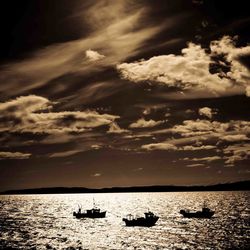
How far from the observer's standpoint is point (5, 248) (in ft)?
303

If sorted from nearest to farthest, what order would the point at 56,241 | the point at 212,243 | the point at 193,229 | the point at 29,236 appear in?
the point at 212,243 < the point at 56,241 < the point at 29,236 < the point at 193,229

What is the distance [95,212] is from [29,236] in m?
64.4

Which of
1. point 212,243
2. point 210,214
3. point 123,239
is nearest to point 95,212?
point 210,214

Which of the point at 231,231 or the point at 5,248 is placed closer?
the point at 5,248

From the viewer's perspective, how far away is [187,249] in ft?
294

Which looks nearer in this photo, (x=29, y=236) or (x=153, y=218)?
(x=29, y=236)

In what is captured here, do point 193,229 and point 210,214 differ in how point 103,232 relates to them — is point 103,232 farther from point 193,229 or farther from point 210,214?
point 210,214

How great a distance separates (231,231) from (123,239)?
109 ft

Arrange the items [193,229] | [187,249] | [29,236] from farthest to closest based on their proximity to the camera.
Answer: [193,229]
[29,236]
[187,249]

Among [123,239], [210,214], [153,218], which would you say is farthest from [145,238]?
[210,214]

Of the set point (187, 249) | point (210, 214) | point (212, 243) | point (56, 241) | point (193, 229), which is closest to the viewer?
point (187, 249)

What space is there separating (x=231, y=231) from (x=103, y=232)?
1416 inches

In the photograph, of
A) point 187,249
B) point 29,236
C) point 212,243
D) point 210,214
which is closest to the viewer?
point 187,249

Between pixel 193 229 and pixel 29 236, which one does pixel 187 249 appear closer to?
pixel 193 229
